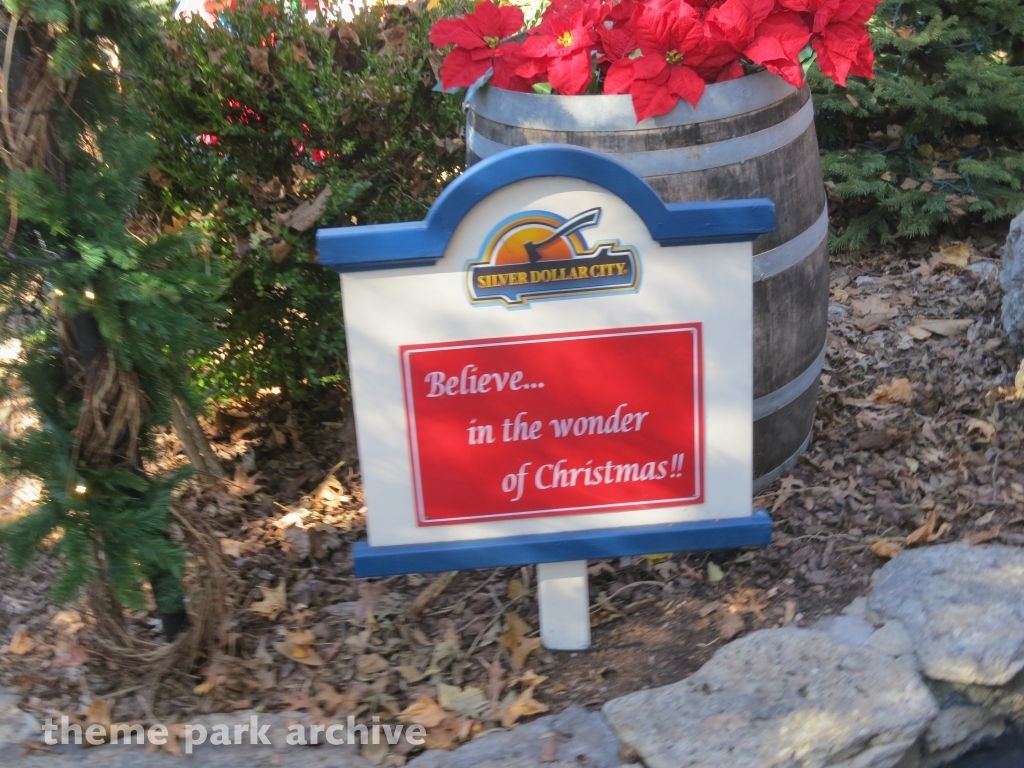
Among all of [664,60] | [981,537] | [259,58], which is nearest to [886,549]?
[981,537]

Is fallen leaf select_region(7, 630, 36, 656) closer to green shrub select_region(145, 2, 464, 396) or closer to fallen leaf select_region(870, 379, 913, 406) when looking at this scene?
→ green shrub select_region(145, 2, 464, 396)

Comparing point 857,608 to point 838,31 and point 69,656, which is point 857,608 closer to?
point 838,31

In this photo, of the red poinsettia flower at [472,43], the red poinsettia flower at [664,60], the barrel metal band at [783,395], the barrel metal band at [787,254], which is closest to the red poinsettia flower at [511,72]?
the red poinsettia flower at [472,43]

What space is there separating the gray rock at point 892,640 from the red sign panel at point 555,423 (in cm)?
58

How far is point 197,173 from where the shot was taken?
3332mm

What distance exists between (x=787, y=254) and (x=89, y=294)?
1.83 m

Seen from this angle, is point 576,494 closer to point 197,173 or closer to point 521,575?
point 521,575

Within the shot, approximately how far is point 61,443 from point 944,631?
6.79 feet

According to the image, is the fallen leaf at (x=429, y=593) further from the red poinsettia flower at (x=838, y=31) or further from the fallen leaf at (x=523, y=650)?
the red poinsettia flower at (x=838, y=31)

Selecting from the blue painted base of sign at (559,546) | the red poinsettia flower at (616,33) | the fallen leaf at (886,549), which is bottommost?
the fallen leaf at (886,549)

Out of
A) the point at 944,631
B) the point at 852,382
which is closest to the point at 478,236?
the point at 944,631

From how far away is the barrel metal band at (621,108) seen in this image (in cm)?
266

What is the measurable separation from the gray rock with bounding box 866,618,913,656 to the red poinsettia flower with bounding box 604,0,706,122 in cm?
137

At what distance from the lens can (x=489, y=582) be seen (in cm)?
304
